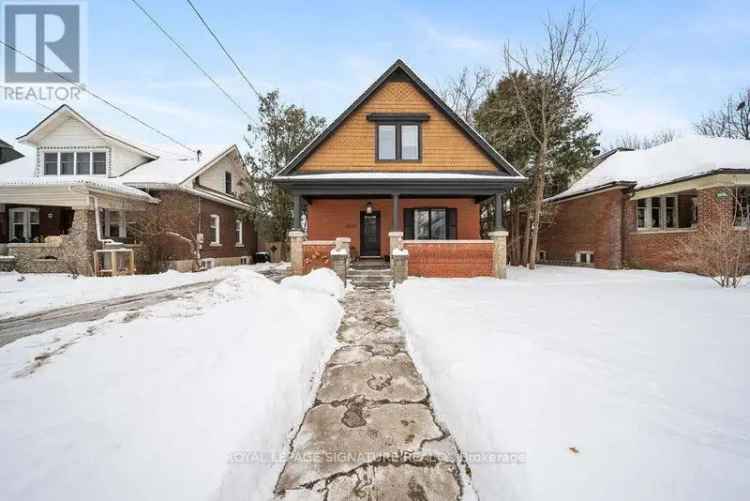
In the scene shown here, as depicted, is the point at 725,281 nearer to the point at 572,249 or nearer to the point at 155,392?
the point at 572,249

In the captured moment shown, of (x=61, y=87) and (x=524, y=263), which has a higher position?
(x=61, y=87)

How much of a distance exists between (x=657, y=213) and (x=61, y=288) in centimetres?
2262

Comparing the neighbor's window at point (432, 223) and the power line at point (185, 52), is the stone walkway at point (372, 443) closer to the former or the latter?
the power line at point (185, 52)

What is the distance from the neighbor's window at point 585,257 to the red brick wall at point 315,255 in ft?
41.2

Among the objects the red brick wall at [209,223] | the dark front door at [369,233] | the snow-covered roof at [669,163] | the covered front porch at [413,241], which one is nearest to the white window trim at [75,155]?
the red brick wall at [209,223]

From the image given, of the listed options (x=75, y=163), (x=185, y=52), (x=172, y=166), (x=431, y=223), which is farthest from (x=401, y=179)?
(x=75, y=163)

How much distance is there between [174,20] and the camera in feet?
26.1

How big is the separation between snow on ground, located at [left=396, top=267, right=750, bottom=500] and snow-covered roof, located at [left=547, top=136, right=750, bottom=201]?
9824mm

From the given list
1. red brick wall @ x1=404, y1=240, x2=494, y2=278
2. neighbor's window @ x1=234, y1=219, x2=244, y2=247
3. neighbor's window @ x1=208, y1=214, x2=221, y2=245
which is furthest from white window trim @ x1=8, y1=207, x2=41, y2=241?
red brick wall @ x1=404, y1=240, x2=494, y2=278

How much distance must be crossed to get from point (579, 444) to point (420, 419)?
3.92 feet

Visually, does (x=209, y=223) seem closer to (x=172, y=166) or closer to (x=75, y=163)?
(x=172, y=166)

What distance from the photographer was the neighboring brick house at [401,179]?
398 inches

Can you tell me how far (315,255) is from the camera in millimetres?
10070

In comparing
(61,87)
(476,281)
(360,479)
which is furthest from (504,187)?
(61,87)
